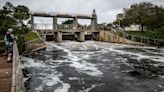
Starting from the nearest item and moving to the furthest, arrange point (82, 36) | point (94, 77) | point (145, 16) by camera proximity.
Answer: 1. point (94, 77)
2. point (82, 36)
3. point (145, 16)

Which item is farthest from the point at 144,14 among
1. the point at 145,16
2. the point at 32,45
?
the point at 32,45

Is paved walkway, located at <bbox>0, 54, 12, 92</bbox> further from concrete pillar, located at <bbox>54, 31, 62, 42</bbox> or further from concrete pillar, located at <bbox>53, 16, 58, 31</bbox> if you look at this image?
concrete pillar, located at <bbox>53, 16, 58, 31</bbox>

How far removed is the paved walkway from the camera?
31.9 ft

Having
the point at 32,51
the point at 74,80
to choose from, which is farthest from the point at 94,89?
the point at 32,51

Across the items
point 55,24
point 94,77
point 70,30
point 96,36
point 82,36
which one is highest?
point 55,24

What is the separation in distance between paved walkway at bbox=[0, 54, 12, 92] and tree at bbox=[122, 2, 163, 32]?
149ft

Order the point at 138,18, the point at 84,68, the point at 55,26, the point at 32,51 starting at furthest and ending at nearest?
the point at 138,18
the point at 55,26
the point at 32,51
the point at 84,68

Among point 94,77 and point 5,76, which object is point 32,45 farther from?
point 5,76

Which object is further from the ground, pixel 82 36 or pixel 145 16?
pixel 145 16

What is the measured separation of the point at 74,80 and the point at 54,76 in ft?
6.62

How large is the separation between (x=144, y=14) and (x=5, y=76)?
49829mm

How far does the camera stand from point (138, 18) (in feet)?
193

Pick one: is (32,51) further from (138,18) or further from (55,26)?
(138,18)

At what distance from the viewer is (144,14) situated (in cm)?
5750
